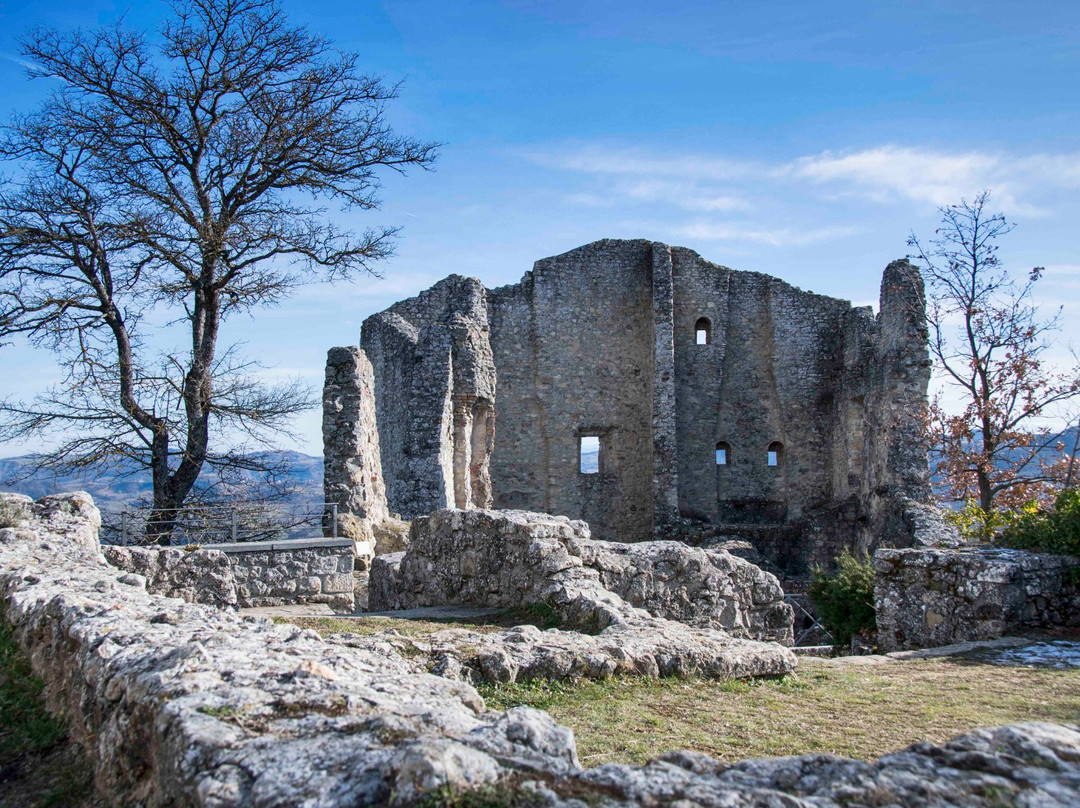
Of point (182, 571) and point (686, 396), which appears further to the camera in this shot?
point (686, 396)

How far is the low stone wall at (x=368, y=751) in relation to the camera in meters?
2.24

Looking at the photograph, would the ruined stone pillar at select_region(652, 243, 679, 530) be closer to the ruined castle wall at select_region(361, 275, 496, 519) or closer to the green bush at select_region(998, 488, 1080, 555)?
the ruined castle wall at select_region(361, 275, 496, 519)

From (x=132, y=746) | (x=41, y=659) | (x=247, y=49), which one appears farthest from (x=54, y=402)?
(x=132, y=746)

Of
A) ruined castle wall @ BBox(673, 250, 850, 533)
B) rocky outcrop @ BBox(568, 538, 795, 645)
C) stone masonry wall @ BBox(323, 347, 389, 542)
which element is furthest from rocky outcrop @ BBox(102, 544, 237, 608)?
ruined castle wall @ BBox(673, 250, 850, 533)

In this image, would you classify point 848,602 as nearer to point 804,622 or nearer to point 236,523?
point 804,622

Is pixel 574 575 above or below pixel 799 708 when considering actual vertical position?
above

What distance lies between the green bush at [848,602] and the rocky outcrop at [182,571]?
647 cm

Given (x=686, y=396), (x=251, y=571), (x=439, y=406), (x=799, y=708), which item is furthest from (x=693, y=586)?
(x=686, y=396)

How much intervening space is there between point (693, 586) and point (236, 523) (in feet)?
18.9

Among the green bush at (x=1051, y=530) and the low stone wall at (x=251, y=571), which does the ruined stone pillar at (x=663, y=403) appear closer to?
the low stone wall at (x=251, y=571)

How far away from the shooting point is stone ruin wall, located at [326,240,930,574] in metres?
21.6

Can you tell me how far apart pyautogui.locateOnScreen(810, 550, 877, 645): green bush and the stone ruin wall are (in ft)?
34.5

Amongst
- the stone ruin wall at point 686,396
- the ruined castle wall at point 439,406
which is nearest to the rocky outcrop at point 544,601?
the ruined castle wall at point 439,406

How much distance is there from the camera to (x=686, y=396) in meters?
24.7
